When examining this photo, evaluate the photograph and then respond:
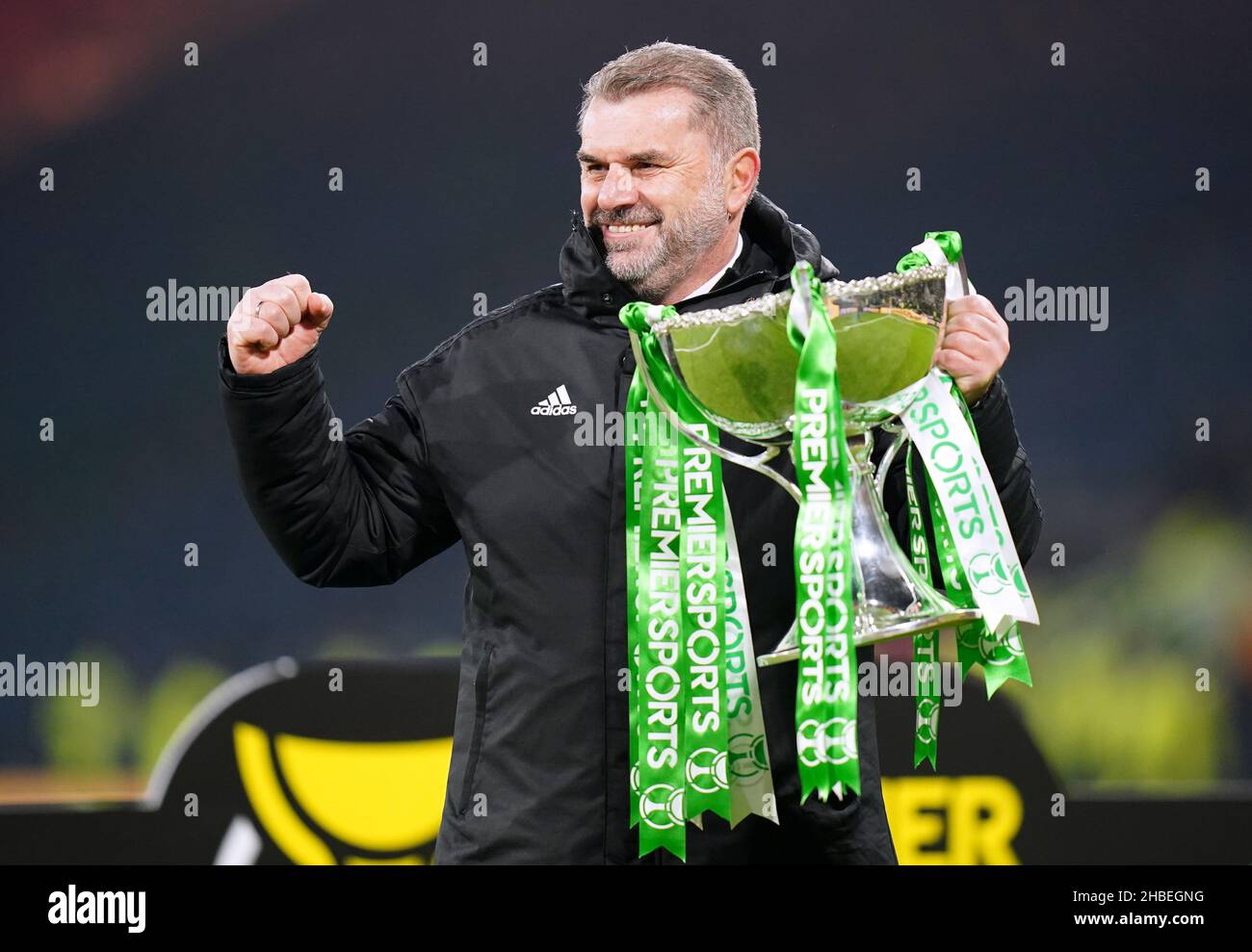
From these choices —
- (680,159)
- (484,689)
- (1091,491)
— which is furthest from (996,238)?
(484,689)

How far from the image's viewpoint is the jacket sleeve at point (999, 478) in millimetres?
1360

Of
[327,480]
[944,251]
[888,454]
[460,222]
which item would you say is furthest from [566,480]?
[460,222]

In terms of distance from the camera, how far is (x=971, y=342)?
129cm

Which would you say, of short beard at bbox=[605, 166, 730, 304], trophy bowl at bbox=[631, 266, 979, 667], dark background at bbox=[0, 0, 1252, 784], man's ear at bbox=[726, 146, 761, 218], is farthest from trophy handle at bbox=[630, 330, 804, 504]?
dark background at bbox=[0, 0, 1252, 784]

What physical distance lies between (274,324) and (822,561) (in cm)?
58

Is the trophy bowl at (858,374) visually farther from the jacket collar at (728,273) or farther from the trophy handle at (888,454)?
the jacket collar at (728,273)

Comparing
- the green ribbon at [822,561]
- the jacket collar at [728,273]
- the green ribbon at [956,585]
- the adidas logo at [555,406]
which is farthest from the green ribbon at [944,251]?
the adidas logo at [555,406]

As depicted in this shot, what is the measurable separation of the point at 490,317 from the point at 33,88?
61.1 inches

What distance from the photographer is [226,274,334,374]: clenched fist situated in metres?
1.40

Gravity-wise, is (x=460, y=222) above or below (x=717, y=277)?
above

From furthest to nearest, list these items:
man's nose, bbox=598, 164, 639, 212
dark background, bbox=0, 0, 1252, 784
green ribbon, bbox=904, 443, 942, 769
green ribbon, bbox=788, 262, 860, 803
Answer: dark background, bbox=0, 0, 1252, 784
man's nose, bbox=598, 164, 639, 212
green ribbon, bbox=904, 443, 942, 769
green ribbon, bbox=788, 262, 860, 803

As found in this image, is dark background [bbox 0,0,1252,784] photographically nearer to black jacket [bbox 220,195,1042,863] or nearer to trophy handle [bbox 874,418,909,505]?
black jacket [bbox 220,195,1042,863]

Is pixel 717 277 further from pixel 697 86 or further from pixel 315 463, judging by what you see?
pixel 315 463

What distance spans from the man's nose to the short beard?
46 millimetres
